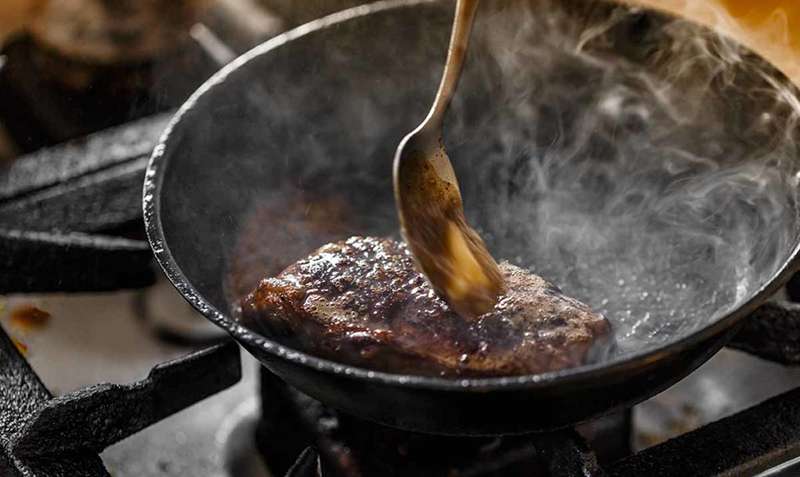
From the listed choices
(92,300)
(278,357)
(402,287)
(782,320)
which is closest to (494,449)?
(402,287)

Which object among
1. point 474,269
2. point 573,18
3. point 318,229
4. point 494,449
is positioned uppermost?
point 573,18

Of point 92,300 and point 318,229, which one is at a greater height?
point 318,229

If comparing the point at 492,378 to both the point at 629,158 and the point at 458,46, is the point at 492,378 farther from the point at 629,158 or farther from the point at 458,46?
the point at 629,158

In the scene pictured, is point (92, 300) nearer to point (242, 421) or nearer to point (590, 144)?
point (242, 421)

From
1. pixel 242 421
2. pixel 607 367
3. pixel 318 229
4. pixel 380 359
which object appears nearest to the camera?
pixel 607 367

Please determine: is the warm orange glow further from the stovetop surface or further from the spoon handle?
the stovetop surface

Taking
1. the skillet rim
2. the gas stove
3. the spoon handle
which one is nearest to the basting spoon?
the spoon handle
